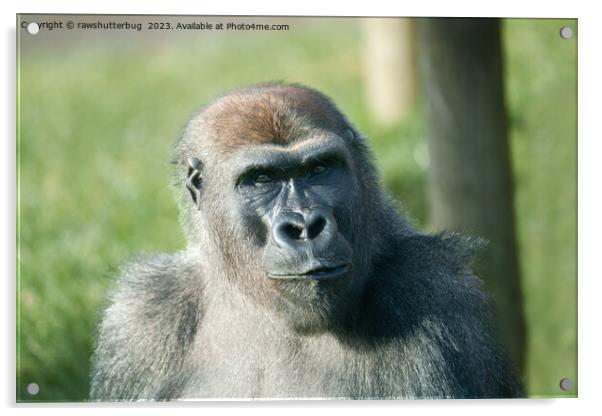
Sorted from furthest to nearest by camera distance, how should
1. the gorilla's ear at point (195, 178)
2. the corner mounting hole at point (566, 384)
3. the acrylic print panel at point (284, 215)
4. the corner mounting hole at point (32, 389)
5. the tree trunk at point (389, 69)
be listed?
the tree trunk at point (389, 69) → the corner mounting hole at point (566, 384) → the corner mounting hole at point (32, 389) → the gorilla's ear at point (195, 178) → the acrylic print panel at point (284, 215)

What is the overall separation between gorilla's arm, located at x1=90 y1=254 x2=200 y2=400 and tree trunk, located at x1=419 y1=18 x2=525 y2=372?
2003mm

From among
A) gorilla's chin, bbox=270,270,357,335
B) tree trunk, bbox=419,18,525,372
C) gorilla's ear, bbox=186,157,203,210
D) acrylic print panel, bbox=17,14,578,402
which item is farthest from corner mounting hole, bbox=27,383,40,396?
tree trunk, bbox=419,18,525,372

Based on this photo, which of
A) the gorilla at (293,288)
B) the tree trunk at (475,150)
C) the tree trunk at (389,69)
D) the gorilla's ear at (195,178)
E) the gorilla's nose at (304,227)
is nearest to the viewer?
the gorilla's nose at (304,227)

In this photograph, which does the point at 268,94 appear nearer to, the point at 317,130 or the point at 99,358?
the point at 317,130

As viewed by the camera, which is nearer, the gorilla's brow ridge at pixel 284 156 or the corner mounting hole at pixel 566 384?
the gorilla's brow ridge at pixel 284 156

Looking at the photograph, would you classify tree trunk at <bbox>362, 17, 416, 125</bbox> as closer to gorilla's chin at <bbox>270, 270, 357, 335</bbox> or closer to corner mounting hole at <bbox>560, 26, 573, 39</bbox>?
corner mounting hole at <bbox>560, 26, 573, 39</bbox>

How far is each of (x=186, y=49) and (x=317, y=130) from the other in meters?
2.12

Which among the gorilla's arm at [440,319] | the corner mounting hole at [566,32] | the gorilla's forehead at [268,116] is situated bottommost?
the gorilla's arm at [440,319]

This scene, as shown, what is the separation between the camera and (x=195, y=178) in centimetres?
476

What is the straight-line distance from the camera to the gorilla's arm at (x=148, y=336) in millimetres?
5004

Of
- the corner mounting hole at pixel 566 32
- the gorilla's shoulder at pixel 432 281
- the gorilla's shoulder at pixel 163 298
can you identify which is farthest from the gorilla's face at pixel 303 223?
the corner mounting hole at pixel 566 32

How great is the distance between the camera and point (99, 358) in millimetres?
5152

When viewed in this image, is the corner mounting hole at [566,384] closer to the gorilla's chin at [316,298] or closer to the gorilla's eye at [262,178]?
the gorilla's chin at [316,298]

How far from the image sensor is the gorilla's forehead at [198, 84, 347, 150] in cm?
451
